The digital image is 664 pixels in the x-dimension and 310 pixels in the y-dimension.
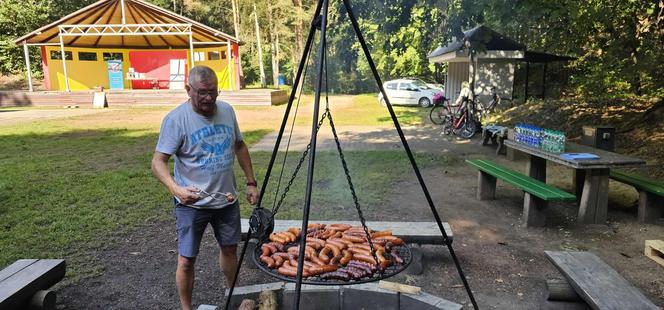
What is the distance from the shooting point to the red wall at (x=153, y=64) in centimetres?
2633

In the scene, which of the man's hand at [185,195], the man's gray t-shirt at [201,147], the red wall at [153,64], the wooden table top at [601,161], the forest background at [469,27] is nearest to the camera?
the man's hand at [185,195]

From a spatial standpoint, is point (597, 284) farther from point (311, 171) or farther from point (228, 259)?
point (228, 259)

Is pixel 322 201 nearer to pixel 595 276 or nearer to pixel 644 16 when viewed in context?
pixel 595 276

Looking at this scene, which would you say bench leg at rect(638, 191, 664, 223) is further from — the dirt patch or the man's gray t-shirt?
the man's gray t-shirt

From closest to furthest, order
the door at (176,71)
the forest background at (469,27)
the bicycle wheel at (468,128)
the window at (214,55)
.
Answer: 1. the forest background at (469,27)
2. the bicycle wheel at (468,128)
3. the door at (176,71)
4. the window at (214,55)

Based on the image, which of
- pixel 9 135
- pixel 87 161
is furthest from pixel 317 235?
pixel 9 135

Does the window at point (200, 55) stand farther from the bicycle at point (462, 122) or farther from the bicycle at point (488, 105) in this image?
the bicycle at point (462, 122)

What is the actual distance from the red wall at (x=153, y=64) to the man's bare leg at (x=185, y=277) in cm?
2553

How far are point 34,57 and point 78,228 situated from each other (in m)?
32.2

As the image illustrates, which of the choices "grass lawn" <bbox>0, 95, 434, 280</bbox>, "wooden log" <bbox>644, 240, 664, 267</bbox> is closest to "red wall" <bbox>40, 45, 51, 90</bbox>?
"grass lawn" <bbox>0, 95, 434, 280</bbox>

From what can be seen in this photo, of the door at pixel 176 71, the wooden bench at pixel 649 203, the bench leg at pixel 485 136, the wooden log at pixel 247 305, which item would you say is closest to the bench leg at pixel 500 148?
the bench leg at pixel 485 136

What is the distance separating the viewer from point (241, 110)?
1916 cm

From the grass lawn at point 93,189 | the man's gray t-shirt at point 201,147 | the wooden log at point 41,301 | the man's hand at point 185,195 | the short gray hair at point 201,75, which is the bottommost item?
the grass lawn at point 93,189

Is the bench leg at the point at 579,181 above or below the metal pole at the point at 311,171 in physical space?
below
